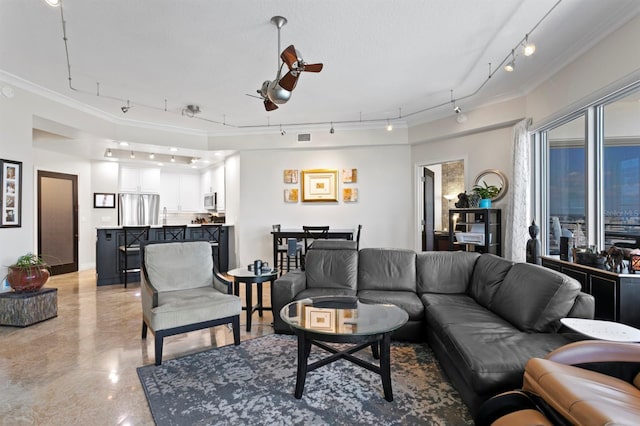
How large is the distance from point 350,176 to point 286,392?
15.0ft

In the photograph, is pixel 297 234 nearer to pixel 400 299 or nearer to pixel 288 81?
pixel 400 299

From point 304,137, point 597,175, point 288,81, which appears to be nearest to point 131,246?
point 304,137

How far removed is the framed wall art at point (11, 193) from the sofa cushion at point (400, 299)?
4269mm

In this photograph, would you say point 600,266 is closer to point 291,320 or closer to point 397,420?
point 397,420

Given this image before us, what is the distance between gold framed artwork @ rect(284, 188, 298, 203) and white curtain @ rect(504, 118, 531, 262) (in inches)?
146

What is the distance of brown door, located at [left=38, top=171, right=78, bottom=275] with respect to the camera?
20.4 ft

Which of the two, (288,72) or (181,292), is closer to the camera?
(288,72)

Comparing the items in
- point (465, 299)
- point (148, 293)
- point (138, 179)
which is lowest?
point (465, 299)

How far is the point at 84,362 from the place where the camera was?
270cm

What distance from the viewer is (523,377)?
5.46ft

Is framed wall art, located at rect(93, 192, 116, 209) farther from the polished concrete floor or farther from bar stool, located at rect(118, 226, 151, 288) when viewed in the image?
the polished concrete floor

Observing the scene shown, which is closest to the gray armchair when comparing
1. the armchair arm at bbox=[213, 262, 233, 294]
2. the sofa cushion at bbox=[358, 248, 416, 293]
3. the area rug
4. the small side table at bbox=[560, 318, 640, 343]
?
the armchair arm at bbox=[213, 262, 233, 294]

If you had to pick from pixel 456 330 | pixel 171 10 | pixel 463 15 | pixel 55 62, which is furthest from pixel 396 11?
pixel 55 62

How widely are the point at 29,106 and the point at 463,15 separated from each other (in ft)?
16.8
